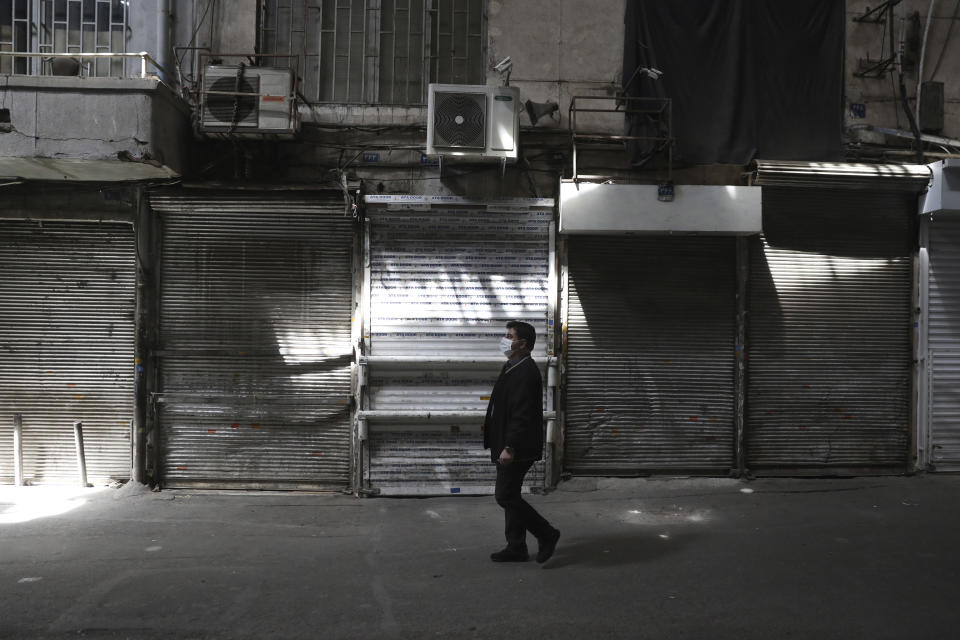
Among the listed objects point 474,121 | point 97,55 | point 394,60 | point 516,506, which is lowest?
point 516,506

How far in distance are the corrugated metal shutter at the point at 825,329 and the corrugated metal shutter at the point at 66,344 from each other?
702 centimetres

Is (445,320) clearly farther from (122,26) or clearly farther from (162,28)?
(122,26)

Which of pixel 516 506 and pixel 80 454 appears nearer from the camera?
pixel 516 506

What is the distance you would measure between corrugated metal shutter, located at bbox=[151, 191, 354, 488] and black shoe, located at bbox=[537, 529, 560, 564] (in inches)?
119

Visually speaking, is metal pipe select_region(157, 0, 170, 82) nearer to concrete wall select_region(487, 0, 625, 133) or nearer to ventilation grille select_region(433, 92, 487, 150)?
ventilation grille select_region(433, 92, 487, 150)

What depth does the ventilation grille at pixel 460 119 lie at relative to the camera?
6.93 m

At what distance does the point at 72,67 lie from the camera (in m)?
6.87

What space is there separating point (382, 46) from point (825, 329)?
6.10 meters

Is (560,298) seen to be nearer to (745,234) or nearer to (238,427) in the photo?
(745,234)

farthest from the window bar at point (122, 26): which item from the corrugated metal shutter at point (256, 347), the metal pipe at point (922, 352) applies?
the metal pipe at point (922, 352)

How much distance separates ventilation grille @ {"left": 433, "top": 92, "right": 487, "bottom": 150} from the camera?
6.93 m

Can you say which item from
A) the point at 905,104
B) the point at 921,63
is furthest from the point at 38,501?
the point at 921,63

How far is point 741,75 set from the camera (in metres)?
7.61

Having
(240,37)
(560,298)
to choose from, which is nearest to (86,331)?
(240,37)
